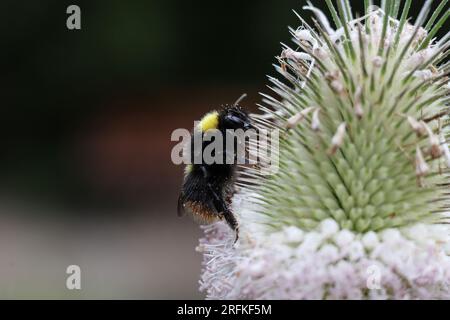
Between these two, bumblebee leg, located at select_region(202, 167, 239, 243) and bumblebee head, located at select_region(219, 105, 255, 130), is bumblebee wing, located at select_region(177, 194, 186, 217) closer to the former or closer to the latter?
bumblebee leg, located at select_region(202, 167, 239, 243)

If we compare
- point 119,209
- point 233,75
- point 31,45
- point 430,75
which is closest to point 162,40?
point 233,75

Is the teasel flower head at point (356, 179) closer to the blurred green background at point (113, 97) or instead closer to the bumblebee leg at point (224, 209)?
the bumblebee leg at point (224, 209)

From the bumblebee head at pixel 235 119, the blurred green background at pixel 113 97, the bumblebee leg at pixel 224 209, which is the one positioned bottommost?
the bumblebee leg at pixel 224 209

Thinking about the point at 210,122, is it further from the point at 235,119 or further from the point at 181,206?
the point at 181,206

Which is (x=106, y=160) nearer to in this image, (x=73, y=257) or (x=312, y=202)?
(x=73, y=257)

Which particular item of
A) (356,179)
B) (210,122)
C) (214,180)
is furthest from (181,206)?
(356,179)

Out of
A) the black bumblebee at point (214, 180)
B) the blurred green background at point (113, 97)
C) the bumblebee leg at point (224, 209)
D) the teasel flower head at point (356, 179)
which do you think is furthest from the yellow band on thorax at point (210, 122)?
the blurred green background at point (113, 97)

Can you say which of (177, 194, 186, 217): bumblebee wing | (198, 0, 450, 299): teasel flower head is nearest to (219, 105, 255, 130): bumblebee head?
(198, 0, 450, 299): teasel flower head
